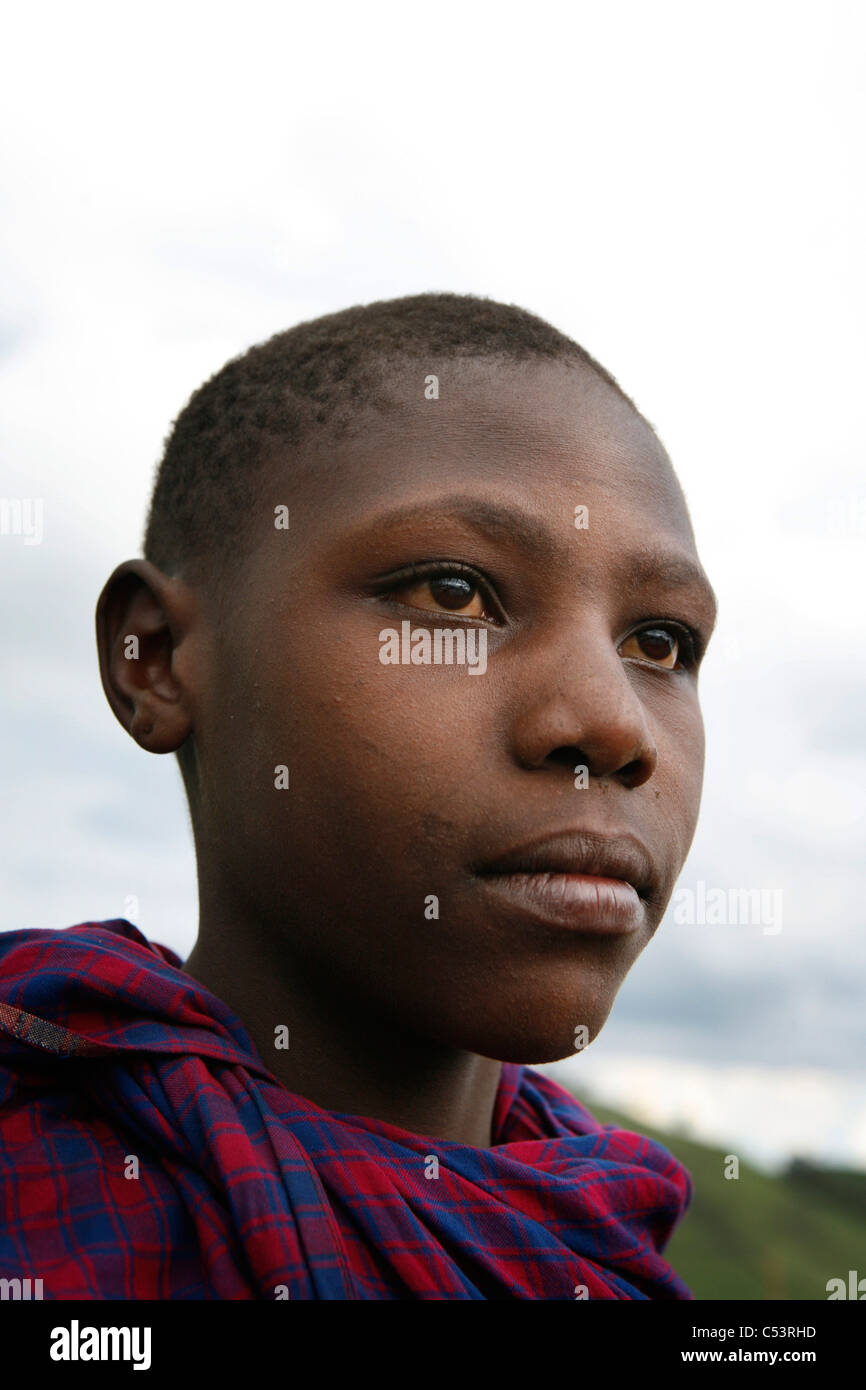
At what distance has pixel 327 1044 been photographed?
8.47ft

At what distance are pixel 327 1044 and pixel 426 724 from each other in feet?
2.45

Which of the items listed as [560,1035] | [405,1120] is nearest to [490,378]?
[560,1035]

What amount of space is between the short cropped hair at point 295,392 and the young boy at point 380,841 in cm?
1

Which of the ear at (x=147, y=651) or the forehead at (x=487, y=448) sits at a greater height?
the forehead at (x=487, y=448)

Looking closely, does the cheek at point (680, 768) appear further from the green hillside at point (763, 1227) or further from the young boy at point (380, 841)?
the green hillside at point (763, 1227)

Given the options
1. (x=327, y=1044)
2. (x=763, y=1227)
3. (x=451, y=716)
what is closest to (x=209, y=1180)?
(x=327, y=1044)

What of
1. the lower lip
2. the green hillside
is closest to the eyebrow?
the lower lip

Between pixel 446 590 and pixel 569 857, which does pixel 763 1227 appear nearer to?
pixel 569 857

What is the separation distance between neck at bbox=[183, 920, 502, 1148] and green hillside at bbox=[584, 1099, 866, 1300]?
12.1ft

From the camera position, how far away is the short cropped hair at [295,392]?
2.71 metres

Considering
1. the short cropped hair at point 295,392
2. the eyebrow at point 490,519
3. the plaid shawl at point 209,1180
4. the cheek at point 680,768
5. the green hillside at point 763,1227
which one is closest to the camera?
the plaid shawl at point 209,1180

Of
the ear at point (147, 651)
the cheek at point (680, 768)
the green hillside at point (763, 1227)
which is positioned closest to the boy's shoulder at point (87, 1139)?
the ear at point (147, 651)
